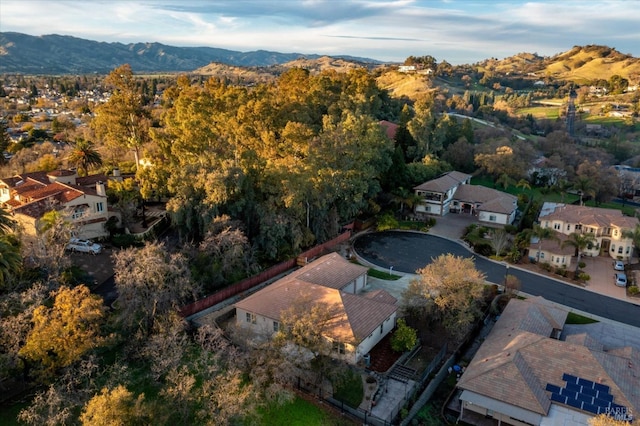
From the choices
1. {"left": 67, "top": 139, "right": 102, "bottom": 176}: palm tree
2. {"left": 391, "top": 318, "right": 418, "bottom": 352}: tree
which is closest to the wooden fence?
{"left": 391, "top": 318, "right": 418, "bottom": 352}: tree

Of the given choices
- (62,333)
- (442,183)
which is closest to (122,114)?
(62,333)

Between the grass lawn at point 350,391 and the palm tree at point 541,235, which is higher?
the palm tree at point 541,235

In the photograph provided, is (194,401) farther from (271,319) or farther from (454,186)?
(454,186)

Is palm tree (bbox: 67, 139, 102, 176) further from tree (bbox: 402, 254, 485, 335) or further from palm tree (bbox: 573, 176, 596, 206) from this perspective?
palm tree (bbox: 573, 176, 596, 206)

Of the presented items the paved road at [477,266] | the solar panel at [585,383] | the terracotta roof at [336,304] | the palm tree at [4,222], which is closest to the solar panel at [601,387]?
the solar panel at [585,383]

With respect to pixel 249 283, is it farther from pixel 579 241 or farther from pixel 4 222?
pixel 579 241

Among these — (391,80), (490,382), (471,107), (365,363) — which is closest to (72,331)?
(365,363)

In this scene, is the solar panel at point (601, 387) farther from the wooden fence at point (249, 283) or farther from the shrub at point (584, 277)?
the wooden fence at point (249, 283)
